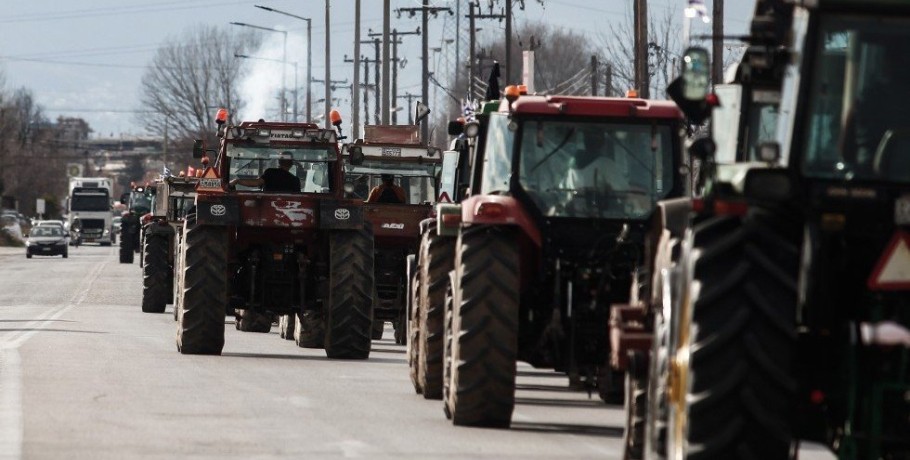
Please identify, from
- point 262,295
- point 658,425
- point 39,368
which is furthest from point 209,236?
point 658,425

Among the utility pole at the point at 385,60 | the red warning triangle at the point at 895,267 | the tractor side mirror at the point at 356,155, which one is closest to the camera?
A: the red warning triangle at the point at 895,267

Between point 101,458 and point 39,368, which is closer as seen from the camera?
point 101,458

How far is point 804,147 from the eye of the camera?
32.8 feet

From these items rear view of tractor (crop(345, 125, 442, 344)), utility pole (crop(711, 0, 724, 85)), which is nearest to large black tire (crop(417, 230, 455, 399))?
rear view of tractor (crop(345, 125, 442, 344))

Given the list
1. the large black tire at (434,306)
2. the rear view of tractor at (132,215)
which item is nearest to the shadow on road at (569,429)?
the large black tire at (434,306)

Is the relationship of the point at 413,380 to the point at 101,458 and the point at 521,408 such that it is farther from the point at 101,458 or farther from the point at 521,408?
the point at 101,458

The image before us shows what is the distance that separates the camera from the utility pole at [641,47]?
119ft

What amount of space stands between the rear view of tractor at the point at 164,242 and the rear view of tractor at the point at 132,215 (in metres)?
18.8

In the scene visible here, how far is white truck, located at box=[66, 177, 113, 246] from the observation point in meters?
108

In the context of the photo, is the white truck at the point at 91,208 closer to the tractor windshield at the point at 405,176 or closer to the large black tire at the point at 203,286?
the tractor windshield at the point at 405,176

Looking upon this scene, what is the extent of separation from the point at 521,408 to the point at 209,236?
7.57 metres

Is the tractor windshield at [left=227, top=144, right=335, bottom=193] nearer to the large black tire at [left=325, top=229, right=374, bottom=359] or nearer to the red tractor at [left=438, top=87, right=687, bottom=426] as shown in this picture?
the large black tire at [left=325, top=229, right=374, bottom=359]

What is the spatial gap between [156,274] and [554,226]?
22.7 metres

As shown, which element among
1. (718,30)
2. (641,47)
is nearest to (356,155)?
(641,47)
